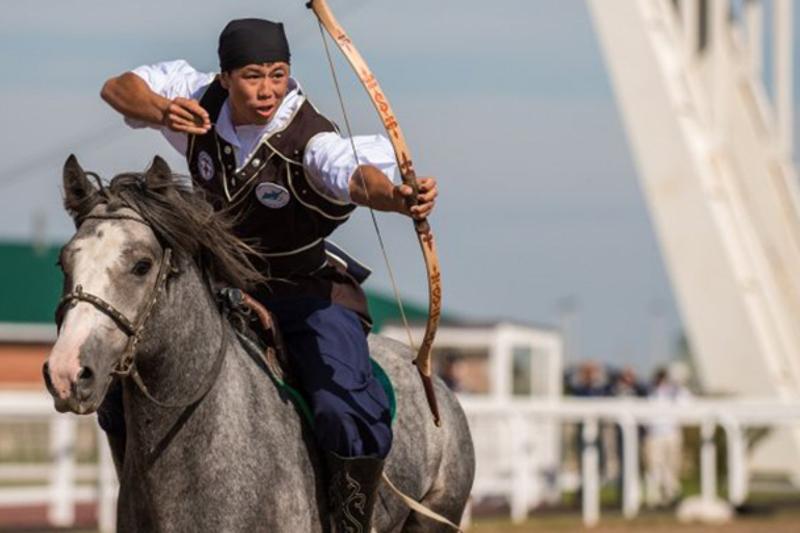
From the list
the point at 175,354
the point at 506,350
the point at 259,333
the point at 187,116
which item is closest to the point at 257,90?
the point at 187,116

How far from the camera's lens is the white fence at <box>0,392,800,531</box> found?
18969 mm

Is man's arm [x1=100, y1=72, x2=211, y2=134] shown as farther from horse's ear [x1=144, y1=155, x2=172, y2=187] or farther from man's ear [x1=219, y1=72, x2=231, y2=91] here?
horse's ear [x1=144, y1=155, x2=172, y2=187]

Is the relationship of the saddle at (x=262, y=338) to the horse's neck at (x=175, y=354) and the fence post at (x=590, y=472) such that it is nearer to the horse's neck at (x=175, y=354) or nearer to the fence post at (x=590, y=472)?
the horse's neck at (x=175, y=354)

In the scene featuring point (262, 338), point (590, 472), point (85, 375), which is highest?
point (85, 375)

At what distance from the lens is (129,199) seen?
274 inches

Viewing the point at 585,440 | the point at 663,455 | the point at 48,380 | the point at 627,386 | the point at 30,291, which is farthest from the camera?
the point at 30,291

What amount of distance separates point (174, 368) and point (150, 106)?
1.08m

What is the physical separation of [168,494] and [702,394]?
28586mm

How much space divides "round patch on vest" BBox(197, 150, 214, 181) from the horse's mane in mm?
273

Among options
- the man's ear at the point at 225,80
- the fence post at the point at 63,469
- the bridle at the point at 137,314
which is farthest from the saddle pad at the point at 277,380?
the fence post at the point at 63,469

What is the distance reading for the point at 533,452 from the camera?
2284 cm

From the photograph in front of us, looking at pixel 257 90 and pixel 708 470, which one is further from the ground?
pixel 257 90

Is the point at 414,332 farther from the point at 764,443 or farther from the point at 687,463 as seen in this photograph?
the point at 764,443

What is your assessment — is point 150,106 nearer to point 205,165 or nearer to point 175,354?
point 205,165
